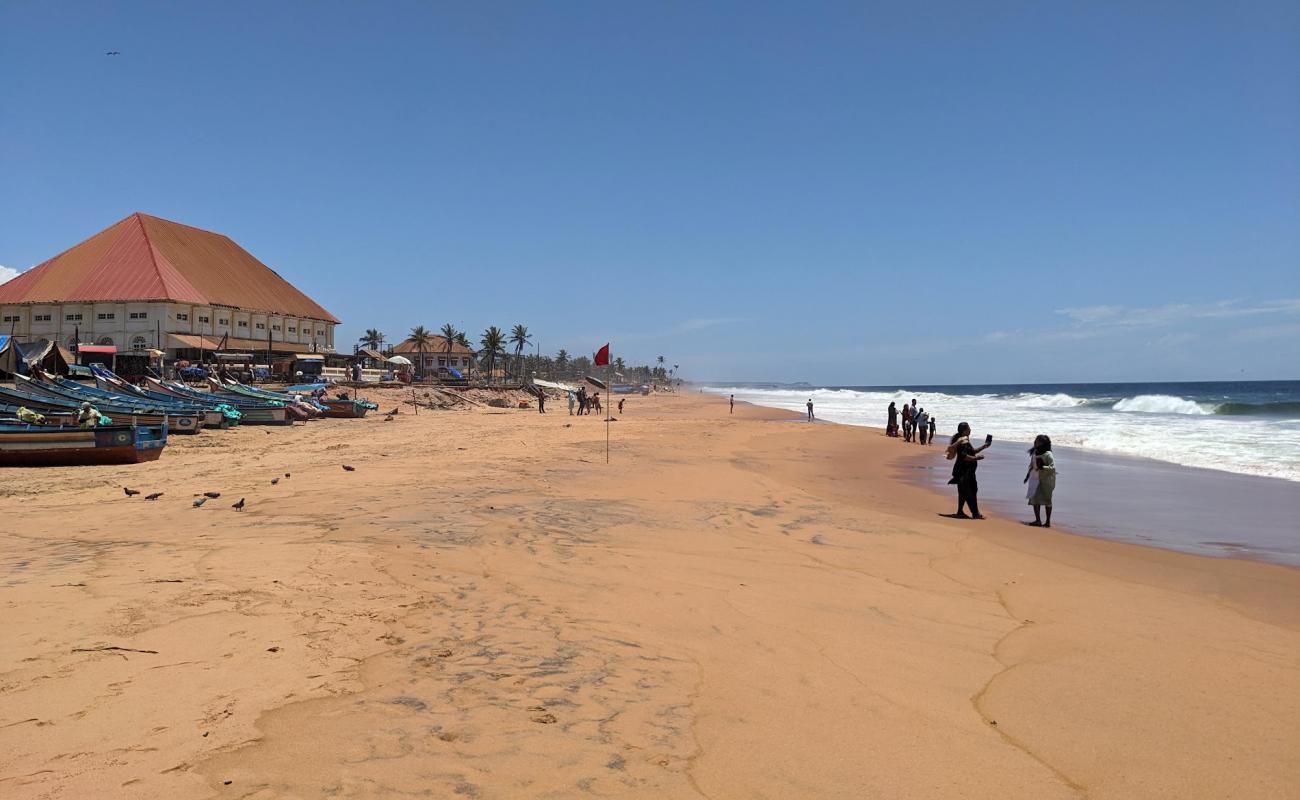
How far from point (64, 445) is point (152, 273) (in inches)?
1918

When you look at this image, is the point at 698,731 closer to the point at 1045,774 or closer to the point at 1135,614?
the point at 1045,774

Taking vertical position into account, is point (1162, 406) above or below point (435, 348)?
below

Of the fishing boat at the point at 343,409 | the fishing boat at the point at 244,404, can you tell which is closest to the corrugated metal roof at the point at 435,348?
the fishing boat at the point at 343,409

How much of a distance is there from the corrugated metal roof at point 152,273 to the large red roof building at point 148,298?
0.10 meters

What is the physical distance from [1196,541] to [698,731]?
10.3 m

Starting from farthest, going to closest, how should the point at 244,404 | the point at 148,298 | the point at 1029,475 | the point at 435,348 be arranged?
the point at 435,348 < the point at 148,298 < the point at 244,404 < the point at 1029,475

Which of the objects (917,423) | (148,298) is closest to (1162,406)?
(917,423)

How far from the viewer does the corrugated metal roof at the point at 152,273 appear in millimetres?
54062

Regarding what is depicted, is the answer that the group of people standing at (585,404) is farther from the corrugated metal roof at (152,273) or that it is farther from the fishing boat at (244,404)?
the corrugated metal roof at (152,273)

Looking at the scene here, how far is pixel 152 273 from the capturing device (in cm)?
5512

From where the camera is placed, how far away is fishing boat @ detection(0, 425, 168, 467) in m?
14.9

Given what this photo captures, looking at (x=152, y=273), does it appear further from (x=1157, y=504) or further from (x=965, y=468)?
(x=1157, y=504)

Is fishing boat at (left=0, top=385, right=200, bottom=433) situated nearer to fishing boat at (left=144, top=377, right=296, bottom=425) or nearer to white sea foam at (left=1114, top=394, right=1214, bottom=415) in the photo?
fishing boat at (left=144, top=377, right=296, bottom=425)

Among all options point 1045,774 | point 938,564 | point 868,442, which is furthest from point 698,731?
point 868,442
